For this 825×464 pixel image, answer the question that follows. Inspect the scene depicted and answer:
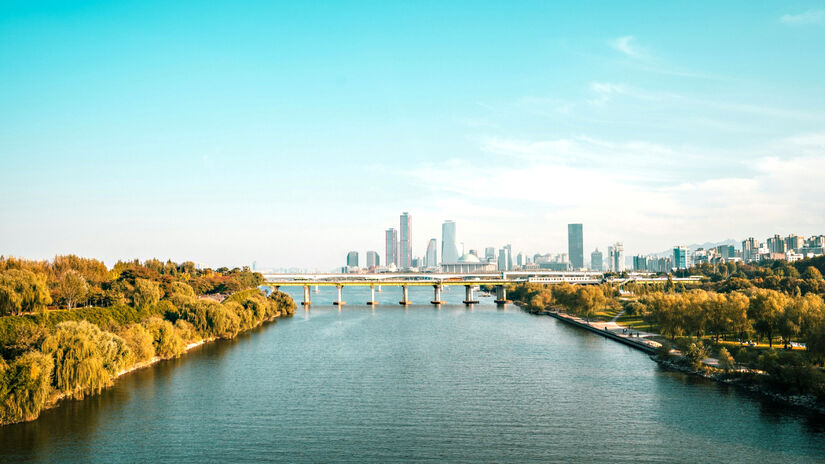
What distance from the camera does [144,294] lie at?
72.8 metres

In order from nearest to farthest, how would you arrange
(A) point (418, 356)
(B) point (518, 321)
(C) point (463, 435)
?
1. (C) point (463, 435)
2. (A) point (418, 356)
3. (B) point (518, 321)

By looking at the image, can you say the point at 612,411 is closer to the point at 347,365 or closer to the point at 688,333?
the point at 347,365

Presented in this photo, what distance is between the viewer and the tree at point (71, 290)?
64250 mm

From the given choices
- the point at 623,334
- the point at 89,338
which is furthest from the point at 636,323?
the point at 89,338

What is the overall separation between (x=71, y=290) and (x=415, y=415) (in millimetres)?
45005

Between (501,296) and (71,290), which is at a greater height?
(71,290)

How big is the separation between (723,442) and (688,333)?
3456 centimetres

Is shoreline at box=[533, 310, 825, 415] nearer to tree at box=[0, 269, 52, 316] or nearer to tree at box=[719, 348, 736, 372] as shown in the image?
tree at box=[719, 348, 736, 372]

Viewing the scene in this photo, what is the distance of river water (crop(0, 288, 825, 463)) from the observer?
32.8 meters

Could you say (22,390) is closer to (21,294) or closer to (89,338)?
(89,338)

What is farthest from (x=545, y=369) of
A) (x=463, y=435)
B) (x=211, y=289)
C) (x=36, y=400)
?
(x=211, y=289)

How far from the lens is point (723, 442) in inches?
1361

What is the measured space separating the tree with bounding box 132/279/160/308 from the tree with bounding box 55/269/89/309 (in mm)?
5797

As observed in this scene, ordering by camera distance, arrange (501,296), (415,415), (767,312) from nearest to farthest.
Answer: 1. (415,415)
2. (767,312)
3. (501,296)
